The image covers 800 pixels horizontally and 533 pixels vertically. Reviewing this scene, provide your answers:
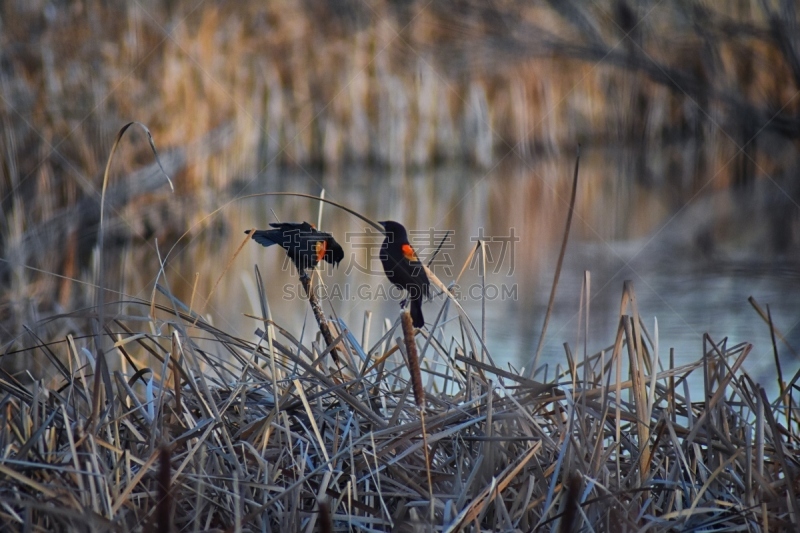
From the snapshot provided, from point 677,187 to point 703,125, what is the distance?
116cm

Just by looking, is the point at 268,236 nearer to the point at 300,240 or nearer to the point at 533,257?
the point at 300,240

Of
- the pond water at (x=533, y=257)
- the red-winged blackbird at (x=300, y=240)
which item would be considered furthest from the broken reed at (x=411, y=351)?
the pond water at (x=533, y=257)

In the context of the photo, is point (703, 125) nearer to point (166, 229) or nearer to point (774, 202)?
point (774, 202)

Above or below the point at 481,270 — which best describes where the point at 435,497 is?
below

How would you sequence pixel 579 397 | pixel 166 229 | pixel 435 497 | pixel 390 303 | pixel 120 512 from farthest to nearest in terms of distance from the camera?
1. pixel 166 229
2. pixel 390 303
3. pixel 579 397
4. pixel 435 497
5. pixel 120 512

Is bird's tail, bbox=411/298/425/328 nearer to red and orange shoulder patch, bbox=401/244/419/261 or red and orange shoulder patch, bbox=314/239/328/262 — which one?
red and orange shoulder patch, bbox=401/244/419/261

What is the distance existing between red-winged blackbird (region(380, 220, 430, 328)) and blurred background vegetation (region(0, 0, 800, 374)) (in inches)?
36.9

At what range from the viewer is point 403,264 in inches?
50.6

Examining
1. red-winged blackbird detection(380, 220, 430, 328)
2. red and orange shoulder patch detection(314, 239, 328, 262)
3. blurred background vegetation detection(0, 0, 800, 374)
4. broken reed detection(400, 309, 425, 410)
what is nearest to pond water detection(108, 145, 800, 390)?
blurred background vegetation detection(0, 0, 800, 374)

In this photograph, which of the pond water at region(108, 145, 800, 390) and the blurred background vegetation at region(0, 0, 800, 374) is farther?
the pond water at region(108, 145, 800, 390)

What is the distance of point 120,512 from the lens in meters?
0.93

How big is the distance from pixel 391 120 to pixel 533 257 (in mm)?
2199

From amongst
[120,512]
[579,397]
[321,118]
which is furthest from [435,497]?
[321,118]

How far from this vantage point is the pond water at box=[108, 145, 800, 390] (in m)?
3.20
